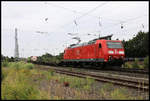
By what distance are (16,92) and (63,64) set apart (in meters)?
27.1

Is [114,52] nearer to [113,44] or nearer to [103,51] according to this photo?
[113,44]

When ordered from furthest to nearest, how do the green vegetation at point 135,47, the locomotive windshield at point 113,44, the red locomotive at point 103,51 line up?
the green vegetation at point 135,47 < the locomotive windshield at point 113,44 < the red locomotive at point 103,51

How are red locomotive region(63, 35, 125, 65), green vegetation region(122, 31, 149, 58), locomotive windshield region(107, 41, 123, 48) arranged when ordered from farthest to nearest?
green vegetation region(122, 31, 149, 58) < locomotive windshield region(107, 41, 123, 48) < red locomotive region(63, 35, 125, 65)

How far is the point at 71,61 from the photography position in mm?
28281

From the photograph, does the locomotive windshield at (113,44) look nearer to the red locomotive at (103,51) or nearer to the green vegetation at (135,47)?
the red locomotive at (103,51)

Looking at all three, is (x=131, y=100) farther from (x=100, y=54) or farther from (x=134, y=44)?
(x=134, y=44)

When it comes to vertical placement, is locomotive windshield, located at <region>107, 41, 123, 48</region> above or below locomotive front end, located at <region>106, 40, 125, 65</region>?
above

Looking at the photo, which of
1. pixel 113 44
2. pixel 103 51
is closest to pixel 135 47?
pixel 113 44

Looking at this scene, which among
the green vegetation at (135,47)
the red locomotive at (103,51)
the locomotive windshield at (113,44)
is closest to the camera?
the red locomotive at (103,51)

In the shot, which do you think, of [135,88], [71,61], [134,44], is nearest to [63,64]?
[71,61]

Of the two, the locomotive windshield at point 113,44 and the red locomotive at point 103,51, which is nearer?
the red locomotive at point 103,51

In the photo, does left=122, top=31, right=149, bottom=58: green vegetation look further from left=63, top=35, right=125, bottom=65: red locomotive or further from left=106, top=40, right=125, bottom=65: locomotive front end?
left=63, top=35, right=125, bottom=65: red locomotive

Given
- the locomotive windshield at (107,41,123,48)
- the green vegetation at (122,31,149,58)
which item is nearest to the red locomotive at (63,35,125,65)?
the locomotive windshield at (107,41,123,48)

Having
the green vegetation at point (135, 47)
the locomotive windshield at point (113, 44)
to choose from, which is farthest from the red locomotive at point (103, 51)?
the green vegetation at point (135, 47)
